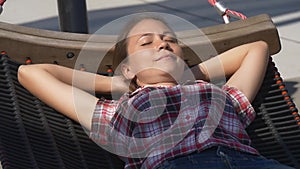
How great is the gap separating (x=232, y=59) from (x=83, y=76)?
66 centimetres

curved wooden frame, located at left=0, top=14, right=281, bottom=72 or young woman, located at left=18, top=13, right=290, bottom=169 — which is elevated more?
curved wooden frame, located at left=0, top=14, right=281, bottom=72

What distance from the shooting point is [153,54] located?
132 inches

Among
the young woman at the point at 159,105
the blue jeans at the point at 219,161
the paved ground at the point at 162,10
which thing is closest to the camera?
the blue jeans at the point at 219,161

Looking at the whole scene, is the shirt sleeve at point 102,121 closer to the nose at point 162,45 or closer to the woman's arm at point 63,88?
the woman's arm at point 63,88

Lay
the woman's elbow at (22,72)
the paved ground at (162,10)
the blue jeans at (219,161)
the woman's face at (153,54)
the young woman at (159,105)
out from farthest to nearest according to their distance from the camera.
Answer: the paved ground at (162,10) → the woman's elbow at (22,72) → the woman's face at (153,54) → the young woman at (159,105) → the blue jeans at (219,161)

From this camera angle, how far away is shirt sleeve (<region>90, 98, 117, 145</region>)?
3.39m

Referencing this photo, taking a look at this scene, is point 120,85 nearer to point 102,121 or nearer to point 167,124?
point 102,121

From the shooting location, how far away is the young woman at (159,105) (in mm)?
3205

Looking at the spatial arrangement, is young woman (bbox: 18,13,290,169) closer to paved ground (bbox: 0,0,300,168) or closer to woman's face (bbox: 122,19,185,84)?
woman's face (bbox: 122,19,185,84)

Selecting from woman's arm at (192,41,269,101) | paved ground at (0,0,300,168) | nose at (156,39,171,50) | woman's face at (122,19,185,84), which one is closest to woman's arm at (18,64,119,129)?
woman's face at (122,19,185,84)

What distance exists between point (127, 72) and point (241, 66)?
52 centimetres

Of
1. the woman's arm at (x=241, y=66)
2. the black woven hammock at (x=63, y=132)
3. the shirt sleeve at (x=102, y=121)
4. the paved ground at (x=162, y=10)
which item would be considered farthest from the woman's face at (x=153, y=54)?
the paved ground at (x=162, y=10)

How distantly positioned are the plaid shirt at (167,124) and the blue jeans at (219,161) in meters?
0.03

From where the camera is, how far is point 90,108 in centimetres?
340
